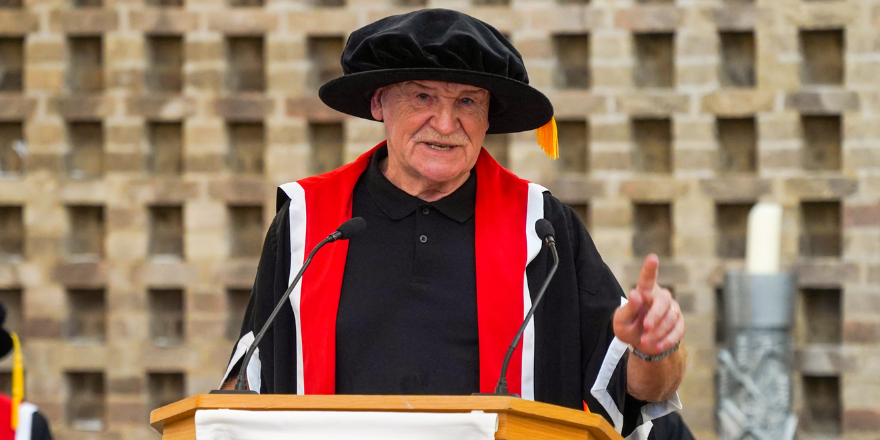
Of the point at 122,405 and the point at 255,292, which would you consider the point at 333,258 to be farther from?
the point at 122,405

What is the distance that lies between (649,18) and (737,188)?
0.86m

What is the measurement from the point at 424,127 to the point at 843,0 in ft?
11.0

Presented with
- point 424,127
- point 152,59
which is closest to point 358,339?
point 424,127

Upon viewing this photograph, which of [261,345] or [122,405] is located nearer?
[261,345]

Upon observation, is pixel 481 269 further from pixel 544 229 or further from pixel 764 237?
pixel 764 237

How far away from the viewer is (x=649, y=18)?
5324 millimetres

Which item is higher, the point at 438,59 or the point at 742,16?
the point at 742,16

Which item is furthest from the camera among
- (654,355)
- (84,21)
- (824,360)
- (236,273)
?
(84,21)

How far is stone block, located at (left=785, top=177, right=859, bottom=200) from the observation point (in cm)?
514

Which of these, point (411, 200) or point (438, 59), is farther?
point (411, 200)

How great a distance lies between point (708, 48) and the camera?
5.28 m

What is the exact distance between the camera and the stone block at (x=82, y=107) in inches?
220

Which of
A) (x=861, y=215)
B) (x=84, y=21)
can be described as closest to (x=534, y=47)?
(x=861, y=215)

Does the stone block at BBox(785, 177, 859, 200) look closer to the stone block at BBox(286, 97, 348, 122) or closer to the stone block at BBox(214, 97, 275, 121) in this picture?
the stone block at BBox(286, 97, 348, 122)
